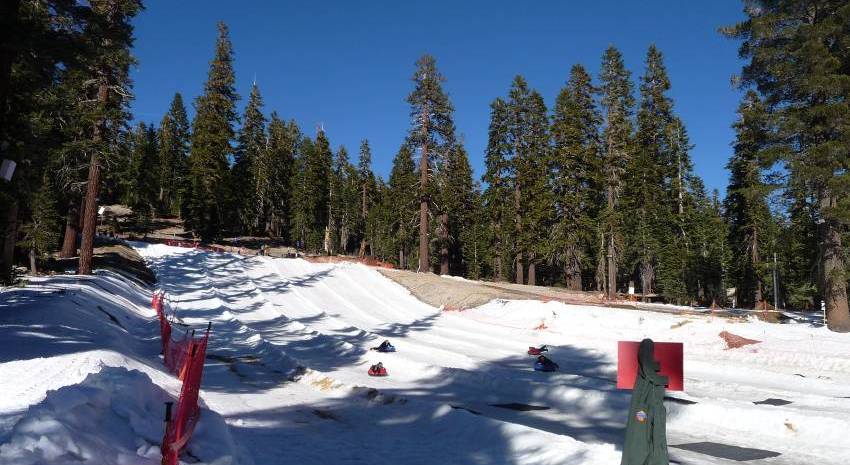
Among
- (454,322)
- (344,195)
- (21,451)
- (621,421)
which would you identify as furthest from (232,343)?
(344,195)

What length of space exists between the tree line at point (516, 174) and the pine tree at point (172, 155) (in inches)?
17.8

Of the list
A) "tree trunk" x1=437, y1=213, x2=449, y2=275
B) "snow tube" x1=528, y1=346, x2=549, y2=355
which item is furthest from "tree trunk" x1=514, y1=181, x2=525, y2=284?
"snow tube" x1=528, y1=346, x2=549, y2=355

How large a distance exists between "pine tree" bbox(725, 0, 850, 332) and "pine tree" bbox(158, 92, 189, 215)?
250 ft

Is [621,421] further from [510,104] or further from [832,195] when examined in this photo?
[510,104]

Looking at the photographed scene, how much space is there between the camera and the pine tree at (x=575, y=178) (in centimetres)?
4688

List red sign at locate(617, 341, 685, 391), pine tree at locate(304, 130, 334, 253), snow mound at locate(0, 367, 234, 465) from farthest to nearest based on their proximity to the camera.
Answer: pine tree at locate(304, 130, 334, 253) → red sign at locate(617, 341, 685, 391) → snow mound at locate(0, 367, 234, 465)

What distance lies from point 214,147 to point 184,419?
5443 centimetres

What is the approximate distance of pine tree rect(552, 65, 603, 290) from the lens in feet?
154

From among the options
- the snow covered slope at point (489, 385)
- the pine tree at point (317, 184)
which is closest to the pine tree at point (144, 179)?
the pine tree at point (317, 184)

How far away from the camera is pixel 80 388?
244 inches

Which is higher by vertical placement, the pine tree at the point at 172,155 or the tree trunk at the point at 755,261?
the pine tree at the point at 172,155

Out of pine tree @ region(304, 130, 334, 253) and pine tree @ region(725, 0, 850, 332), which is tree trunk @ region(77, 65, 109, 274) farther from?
pine tree @ region(304, 130, 334, 253)

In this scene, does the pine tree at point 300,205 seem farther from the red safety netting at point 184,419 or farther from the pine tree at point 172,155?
the red safety netting at point 184,419

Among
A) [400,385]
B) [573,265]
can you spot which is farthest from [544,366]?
[573,265]
